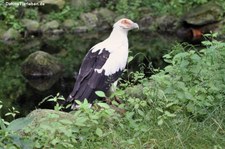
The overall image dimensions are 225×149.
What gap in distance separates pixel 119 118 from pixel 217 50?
3.90 feet

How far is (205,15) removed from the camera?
1697 cm

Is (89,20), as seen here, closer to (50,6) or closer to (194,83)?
(50,6)

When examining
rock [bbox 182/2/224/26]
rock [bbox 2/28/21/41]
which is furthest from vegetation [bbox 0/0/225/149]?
rock [bbox 182/2/224/26]

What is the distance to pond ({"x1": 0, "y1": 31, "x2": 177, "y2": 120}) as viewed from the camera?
9250mm

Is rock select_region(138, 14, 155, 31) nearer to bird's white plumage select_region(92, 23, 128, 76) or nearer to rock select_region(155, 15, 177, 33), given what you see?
rock select_region(155, 15, 177, 33)

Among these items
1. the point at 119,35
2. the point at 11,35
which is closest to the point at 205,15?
the point at 11,35

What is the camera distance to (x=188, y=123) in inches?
146

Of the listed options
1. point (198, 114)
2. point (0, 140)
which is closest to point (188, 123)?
point (198, 114)

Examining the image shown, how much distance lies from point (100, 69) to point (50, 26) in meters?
12.4

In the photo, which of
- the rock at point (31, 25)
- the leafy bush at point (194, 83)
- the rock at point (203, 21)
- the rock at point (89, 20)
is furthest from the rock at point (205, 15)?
the leafy bush at point (194, 83)

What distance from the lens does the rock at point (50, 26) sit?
55.8ft

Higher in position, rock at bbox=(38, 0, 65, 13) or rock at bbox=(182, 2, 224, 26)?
rock at bbox=(38, 0, 65, 13)

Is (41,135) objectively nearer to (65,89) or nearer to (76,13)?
(65,89)

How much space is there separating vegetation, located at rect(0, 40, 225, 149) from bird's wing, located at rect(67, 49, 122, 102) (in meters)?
0.58
